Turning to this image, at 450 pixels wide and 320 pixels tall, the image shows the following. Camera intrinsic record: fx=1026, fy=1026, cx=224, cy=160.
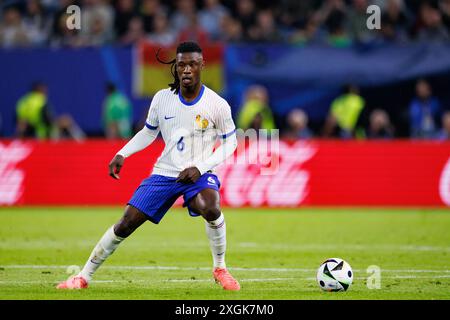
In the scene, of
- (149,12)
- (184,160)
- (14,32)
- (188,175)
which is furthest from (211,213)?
(14,32)

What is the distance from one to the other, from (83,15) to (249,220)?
9.01 meters

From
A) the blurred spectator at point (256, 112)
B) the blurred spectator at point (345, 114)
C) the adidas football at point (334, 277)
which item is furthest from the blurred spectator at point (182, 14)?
the adidas football at point (334, 277)

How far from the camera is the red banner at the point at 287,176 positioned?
21266 millimetres

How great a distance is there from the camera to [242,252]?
14.3 metres

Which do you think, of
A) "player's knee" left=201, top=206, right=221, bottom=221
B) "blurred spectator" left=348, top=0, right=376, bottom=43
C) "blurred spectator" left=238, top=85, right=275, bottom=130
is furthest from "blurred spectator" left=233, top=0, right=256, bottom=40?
"player's knee" left=201, top=206, right=221, bottom=221

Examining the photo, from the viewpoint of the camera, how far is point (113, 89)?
2425cm

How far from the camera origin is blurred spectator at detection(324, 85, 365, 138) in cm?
2392

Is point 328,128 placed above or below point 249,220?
above

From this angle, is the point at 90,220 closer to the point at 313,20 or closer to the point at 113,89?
the point at 113,89

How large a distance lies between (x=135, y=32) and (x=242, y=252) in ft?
40.1

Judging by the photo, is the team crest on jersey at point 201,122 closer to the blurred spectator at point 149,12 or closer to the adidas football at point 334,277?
the adidas football at point 334,277

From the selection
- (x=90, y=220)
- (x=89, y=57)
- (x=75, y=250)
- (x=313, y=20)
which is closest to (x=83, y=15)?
(x=89, y=57)

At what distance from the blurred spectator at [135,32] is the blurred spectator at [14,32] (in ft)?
8.41

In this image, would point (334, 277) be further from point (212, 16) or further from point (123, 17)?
point (123, 17)
